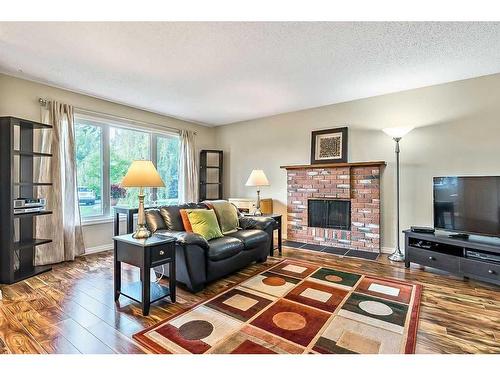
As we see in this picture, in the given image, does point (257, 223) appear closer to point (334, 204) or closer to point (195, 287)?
point (195, 287)

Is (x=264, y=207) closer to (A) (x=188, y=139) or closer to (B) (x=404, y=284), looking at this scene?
(A) (x=188, y=139)

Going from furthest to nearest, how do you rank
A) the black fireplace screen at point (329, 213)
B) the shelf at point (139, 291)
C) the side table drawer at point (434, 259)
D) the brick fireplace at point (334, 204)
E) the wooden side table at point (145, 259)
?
the black fireplace screen at point (329, 213)
the brick fireplace at point (334, 204)
the side table drawer at point (434, 259)
the shelf at point (139, 291)
the wooden side table at point (145, 259)

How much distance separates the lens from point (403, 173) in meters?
3.92

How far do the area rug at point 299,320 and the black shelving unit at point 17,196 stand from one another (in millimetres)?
2172

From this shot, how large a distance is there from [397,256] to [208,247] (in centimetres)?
278

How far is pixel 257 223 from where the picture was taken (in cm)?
366

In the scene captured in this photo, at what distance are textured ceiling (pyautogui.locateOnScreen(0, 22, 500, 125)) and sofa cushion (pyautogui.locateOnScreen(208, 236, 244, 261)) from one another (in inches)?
78.7

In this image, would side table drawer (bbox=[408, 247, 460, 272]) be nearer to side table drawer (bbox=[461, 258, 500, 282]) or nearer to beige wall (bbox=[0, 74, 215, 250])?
side table drawer (bbox=[461, 258, 500, 282])

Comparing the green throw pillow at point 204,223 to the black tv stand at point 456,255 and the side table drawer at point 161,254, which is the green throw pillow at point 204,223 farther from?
the black tv stand at point 456,255

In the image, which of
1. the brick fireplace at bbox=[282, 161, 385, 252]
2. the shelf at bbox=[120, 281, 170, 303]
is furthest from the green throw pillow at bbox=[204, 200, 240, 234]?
the brick fireplace at bbox=[282, 161, 385, 252]

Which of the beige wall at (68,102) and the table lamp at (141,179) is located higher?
the beige wall at (68,102)

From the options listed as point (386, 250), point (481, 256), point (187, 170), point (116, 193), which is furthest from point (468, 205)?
point (116, 193)

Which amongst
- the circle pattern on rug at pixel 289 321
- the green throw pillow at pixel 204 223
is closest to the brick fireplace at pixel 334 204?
the green throw pillow at pixel 204 223

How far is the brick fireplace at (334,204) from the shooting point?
414 cm
